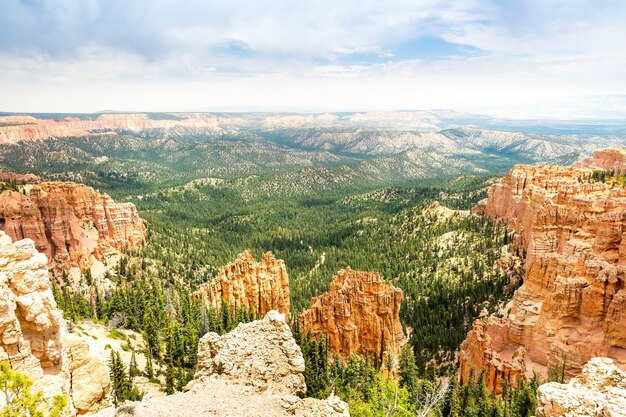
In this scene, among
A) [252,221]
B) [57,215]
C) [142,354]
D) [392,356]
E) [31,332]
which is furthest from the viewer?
[252,221]

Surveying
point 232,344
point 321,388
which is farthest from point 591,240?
point 232,344

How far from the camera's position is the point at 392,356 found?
1955 inches

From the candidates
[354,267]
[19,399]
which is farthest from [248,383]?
[354,267]

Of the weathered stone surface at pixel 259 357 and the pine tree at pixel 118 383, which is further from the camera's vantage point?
the pine tree at pixel 118 383

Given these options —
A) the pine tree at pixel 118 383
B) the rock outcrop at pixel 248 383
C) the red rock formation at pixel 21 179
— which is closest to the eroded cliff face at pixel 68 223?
the red rock formation at pixel 21 179

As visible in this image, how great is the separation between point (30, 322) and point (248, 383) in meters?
10.0

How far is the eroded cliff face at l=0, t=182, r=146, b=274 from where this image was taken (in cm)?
7250

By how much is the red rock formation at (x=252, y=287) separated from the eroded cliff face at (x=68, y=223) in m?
32.4

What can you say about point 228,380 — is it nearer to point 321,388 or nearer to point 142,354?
point 321,388

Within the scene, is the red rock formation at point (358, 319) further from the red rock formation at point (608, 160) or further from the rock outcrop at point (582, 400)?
the red rock formation at point (608, 160)

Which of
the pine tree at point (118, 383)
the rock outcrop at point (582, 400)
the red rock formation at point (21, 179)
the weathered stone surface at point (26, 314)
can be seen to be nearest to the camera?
the rock outcrop at point (582, 400)

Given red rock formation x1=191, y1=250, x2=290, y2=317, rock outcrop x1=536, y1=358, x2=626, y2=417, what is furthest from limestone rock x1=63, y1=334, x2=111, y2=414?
red rock formation x1=191, y1=250, x2=290, y2=317

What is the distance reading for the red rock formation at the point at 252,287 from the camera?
63844 millimetres

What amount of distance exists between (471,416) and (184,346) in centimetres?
3014
